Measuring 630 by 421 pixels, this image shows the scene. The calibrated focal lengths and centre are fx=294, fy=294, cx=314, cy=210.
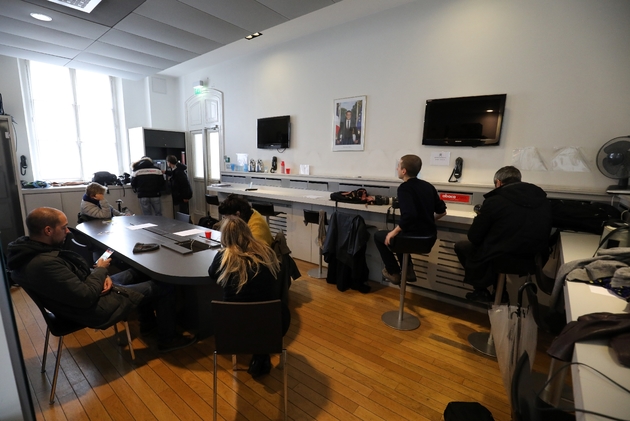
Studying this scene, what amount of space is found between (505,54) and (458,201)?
1489mm

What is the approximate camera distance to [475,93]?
307 cm

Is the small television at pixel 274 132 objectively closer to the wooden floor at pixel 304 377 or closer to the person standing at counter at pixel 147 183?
the person standing at counter at pixel 147 183

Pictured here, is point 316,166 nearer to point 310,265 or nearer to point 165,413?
point 310,265

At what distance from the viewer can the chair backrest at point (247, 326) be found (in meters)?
1.43

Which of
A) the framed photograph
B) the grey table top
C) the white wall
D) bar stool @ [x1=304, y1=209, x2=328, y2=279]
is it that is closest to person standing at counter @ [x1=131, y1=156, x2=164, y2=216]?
the grey table top

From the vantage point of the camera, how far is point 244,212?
7.55 ft

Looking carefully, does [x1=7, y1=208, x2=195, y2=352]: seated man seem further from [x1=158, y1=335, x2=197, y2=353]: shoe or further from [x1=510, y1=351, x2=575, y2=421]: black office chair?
[x1=510, y1=351, x2=575, y2=421]: black office chair

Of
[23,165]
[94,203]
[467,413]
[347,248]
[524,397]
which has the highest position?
[23,165]

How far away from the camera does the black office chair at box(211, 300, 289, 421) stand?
1.43 metres

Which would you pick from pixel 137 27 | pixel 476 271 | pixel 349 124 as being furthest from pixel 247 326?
pixel 137 27

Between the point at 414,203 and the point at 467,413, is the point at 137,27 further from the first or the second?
the point at 467,413

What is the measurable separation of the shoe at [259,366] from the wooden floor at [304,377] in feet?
0.16

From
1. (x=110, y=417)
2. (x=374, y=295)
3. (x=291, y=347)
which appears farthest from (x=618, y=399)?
(x=374, y=295)

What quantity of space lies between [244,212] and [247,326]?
1021 millimetres
